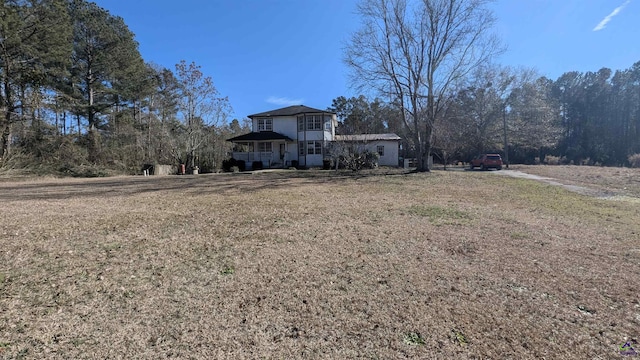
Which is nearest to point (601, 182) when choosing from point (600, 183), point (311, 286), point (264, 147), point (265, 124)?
point (600, 183)

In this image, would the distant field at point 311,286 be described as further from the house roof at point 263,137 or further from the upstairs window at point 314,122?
the upstairs window at point 314,122

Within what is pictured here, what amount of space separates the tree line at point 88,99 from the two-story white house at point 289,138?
126 inches

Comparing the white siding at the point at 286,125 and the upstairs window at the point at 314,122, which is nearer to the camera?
the upstairs window at the point at 314,122

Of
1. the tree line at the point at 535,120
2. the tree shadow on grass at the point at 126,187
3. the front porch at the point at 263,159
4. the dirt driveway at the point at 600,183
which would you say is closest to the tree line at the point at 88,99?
the front porch at the point at 263,159

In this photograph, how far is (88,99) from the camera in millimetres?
26922

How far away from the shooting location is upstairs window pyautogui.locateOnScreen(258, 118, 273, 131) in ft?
95.6

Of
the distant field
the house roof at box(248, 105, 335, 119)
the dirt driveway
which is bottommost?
the distant field

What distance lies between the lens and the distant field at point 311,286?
2.46 meters

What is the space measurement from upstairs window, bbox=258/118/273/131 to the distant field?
75.3ft

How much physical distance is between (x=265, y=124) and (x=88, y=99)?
16286mm

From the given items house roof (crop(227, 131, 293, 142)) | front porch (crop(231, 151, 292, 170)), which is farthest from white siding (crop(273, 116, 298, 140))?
front porch (crop(231, 151, 292, 170))

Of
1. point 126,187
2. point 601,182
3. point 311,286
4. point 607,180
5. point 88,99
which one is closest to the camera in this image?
point 311,286

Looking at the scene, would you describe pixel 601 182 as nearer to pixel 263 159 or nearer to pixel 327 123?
pixel 327 123

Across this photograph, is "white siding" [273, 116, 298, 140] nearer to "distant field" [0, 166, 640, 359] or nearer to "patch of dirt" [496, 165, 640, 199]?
"patch of dirt" [496, 165, 640, 199]
